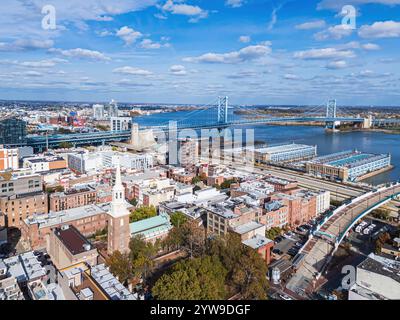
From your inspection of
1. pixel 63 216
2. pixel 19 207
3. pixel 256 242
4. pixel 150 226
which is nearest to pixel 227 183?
pixel 150 226

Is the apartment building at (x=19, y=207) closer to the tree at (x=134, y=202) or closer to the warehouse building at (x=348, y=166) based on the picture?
the tree at (x=134, y=202)

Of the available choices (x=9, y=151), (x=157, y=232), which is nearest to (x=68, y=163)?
(x=9, y=151)

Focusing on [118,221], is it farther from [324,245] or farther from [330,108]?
[330,108]

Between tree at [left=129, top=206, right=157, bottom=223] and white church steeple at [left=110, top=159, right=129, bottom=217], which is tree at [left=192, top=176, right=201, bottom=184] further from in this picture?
white church steeple at [left=110, top=159, right=129, bottom=217]

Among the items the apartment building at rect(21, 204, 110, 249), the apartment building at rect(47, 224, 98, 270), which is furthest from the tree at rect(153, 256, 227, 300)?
the apartment building at rect(21, 204, 110, 249)
